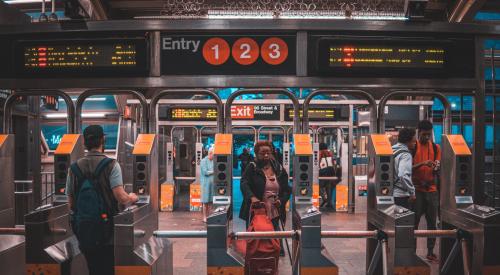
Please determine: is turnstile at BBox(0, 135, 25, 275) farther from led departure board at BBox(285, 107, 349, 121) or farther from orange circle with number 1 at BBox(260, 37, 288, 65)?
led departure board at BBox(285, 107, 349, 121)

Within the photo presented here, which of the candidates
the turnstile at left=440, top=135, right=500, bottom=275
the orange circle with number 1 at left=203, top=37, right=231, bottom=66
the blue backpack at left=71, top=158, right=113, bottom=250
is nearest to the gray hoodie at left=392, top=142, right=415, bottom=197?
the turnstile at left=440, top=135, right=500, bottom=275

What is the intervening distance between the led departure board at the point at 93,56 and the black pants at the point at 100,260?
169cm

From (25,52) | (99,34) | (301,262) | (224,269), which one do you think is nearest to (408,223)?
(301,262)

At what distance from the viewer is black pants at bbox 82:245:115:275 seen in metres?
3.34

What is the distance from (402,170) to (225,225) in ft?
7.45

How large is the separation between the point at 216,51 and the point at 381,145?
6.01 ft

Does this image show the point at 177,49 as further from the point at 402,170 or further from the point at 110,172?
the point at 402,170

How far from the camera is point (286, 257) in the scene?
5949 millimetres

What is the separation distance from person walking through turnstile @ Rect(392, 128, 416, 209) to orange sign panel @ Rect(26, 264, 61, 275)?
3590 millimetres

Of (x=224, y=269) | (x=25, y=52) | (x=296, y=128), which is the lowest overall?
(x=224, y=269)

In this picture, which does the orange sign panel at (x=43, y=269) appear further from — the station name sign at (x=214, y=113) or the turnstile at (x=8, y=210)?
the station name sign at (x=214, y=113)

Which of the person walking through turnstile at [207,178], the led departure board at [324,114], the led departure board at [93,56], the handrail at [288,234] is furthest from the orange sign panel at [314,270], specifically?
the led departure board at [324,114]

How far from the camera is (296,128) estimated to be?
425 centimetres

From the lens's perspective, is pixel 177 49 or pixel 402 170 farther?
pixel 402 170
